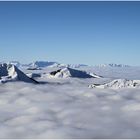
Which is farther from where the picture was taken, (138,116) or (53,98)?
(53,98)

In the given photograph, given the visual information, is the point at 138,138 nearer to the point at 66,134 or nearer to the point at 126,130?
the point at 126,130

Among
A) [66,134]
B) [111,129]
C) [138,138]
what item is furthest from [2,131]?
[138,138]

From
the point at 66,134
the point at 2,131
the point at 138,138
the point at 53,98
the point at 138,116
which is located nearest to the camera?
the point at 138,138

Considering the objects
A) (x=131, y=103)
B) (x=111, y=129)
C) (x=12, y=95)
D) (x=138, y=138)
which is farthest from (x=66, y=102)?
(x=138, y=138)

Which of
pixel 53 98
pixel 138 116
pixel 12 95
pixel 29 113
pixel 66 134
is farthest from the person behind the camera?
pixel 12 95

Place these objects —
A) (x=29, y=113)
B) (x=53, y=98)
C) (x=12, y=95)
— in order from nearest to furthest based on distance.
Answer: (x=29, y=113) < (x=53, y=98) < (x=12, y=95)

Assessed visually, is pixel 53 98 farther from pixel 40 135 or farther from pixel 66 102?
pixel 40 135

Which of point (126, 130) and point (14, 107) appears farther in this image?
point (14, 107)

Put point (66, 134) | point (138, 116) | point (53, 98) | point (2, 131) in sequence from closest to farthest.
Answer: point (66, 134) < point (2, 131) < point (138, 116) < point (53, 98)
